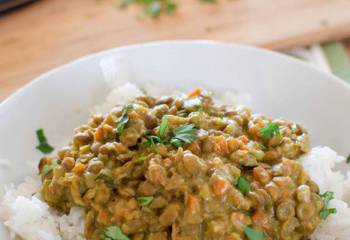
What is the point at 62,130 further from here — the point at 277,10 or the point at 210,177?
the point at 277,10

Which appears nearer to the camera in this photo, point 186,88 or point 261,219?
point 261,219

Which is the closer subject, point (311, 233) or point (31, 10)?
point (311, 233)

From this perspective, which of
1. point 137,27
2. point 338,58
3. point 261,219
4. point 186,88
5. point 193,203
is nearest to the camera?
point 193,203

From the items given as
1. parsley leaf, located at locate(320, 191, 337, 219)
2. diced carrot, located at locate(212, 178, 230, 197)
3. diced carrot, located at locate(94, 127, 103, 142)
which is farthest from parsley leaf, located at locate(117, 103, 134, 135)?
parsley leaf, located at locate(320, 191, 337, 219)

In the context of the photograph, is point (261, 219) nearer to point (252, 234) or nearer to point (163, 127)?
point (252, 234)

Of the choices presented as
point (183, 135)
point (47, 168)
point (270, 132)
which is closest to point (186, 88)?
point (270, 132)

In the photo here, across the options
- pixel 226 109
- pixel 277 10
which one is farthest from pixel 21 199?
pixel 277 10

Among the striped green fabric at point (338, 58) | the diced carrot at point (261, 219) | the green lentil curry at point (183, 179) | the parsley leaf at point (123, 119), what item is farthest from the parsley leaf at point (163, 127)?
the striped green fabric at point (338, 58)
